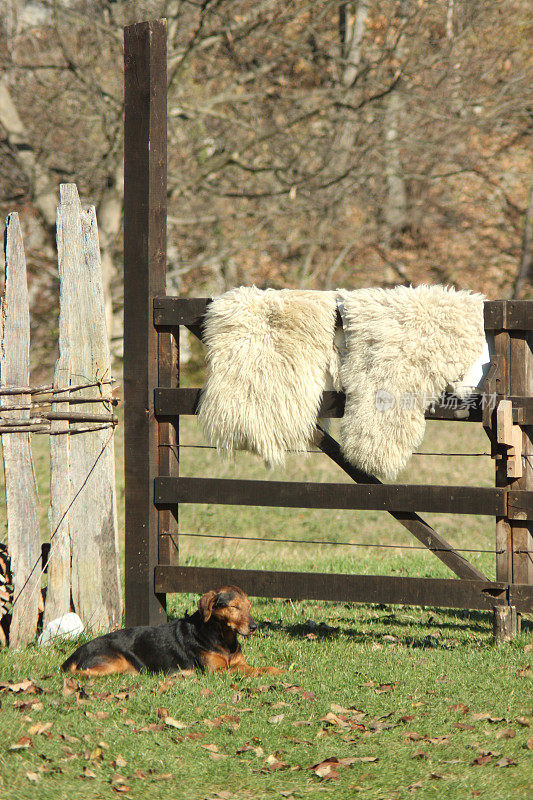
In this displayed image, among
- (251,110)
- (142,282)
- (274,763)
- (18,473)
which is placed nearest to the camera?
(274,763)

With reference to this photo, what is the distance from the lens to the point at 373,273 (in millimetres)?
18062

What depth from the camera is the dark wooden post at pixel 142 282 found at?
5176 millimetres

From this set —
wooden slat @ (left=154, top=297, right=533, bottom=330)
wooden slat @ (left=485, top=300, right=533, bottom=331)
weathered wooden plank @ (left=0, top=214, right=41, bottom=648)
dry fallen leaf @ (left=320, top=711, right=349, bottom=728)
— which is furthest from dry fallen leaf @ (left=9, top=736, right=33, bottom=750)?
wooden slat @ (left=485, top=300, right=533, bottom=331)

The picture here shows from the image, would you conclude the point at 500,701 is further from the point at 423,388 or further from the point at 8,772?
the point at 8,772

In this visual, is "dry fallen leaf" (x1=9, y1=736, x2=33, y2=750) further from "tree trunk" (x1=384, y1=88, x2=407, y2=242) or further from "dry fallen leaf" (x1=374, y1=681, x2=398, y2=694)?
"tree trunk" (x1=384, y1=88, x2=407, y2=242)

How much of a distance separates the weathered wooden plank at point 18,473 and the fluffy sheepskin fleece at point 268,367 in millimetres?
1133

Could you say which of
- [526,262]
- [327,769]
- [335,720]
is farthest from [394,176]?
[327,769]

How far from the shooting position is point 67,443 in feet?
17.1

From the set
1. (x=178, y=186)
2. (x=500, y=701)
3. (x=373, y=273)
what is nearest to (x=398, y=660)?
(x=500, y=701)

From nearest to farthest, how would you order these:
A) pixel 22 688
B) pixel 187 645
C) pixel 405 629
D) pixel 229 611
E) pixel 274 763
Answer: pixel 274 763, pixel 22 688, pixel 229 611, pixel 187 645, pixel 405 629

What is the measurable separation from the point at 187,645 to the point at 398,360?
6.41ft

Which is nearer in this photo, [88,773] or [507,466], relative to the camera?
[88,773]

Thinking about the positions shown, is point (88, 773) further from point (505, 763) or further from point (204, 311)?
point (204, 311)

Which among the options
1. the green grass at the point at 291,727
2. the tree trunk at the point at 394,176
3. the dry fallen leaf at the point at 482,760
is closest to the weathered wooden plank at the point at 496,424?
the green grass at the point at 291,727
